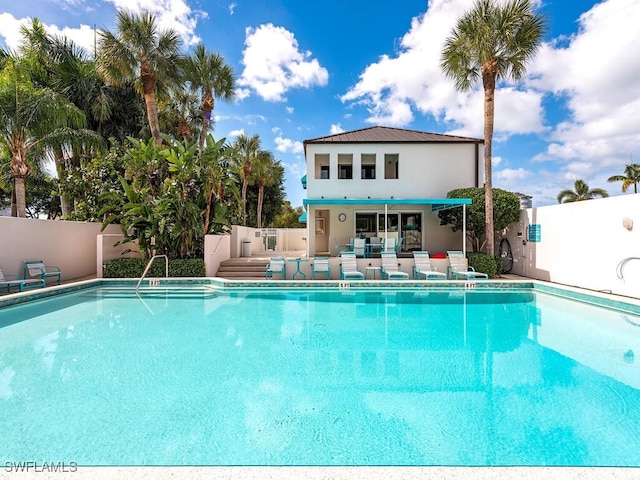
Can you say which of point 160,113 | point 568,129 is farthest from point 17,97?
point 568,129

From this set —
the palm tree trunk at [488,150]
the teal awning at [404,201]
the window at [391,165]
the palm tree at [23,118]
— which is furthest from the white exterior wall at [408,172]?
the palm tree at [23,118]

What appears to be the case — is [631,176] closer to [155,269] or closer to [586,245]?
[586,245]

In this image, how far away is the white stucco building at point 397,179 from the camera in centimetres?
1870

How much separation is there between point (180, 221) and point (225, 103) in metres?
10.9

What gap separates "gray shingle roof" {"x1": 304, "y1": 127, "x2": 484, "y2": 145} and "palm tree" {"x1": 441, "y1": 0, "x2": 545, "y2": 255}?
3.49m

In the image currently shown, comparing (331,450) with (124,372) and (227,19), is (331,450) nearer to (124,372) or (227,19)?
(124,372)

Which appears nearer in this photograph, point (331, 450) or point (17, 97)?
point (331, 450)

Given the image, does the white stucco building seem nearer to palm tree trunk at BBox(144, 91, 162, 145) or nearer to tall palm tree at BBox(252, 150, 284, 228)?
palm tree trunk at BBox(144, 91, 162, 145)

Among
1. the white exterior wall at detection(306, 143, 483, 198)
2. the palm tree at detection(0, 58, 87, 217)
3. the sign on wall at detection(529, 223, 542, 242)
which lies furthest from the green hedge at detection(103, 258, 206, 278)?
the sign on wall at detection(529, 223, 542, 242)

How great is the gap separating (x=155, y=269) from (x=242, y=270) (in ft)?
13.1

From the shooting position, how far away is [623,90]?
16.2 m

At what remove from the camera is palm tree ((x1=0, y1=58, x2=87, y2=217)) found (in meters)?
13.8

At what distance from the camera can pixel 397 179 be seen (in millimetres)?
18812

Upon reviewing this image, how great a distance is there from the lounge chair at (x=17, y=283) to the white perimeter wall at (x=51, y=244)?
0.36m
